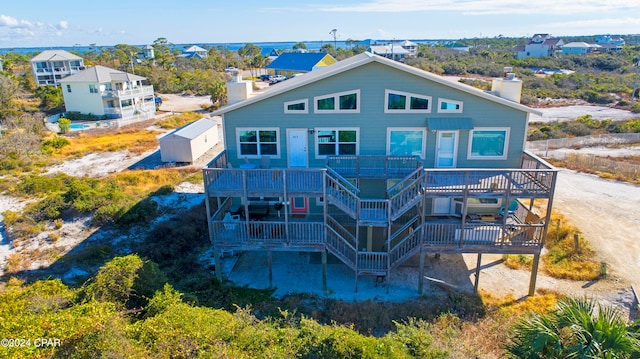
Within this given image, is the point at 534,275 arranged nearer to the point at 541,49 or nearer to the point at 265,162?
the point at 265,162

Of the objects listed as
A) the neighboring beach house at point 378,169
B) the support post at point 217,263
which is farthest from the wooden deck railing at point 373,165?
the support post at point 217,263

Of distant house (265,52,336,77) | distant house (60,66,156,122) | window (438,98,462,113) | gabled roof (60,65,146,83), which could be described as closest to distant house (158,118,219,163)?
distant house (60,66,156,122)

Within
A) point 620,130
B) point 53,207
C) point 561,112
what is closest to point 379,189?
point 53,207

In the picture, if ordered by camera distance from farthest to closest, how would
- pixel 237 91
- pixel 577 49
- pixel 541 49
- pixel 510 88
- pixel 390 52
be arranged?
pixel 577 49
pixel 541 49
pixel 390 52
pixel 237 91
pixel 510 88

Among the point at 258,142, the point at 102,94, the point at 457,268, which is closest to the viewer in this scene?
the point at 457,268

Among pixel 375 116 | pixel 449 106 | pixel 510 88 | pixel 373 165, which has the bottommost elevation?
pixel 373 165

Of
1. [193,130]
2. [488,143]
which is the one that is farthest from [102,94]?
[488,143]
